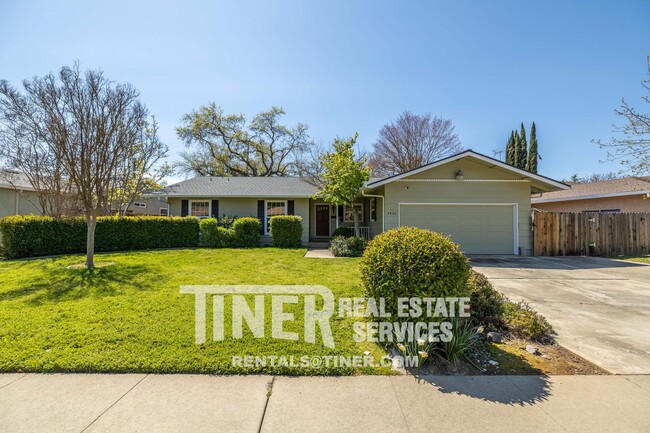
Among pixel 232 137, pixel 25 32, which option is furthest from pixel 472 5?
pixel 232 137

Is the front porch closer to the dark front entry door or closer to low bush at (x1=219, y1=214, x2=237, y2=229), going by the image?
the dark front entry door

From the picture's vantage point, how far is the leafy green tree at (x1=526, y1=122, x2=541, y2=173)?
27.9 meters

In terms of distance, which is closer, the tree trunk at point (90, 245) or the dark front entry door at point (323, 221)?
the tree trunk at point (90, 245)

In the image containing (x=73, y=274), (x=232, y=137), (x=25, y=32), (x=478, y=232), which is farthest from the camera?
(x=232, y=137)

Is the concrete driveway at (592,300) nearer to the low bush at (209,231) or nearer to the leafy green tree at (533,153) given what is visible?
the low bush at (209,231)

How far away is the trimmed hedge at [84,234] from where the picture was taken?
9275mm

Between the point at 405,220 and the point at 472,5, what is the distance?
23.4 feet

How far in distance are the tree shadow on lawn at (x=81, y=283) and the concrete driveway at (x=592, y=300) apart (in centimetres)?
709

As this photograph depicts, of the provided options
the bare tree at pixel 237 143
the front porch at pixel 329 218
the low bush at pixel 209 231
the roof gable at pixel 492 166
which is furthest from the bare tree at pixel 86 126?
the bare tree at pixel 237 143

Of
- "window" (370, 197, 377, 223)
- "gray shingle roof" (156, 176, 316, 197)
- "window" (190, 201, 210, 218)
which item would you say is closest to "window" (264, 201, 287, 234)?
"gray shingle roof" (156, 176, 316, 197)

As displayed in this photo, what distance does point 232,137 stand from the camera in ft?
87.7

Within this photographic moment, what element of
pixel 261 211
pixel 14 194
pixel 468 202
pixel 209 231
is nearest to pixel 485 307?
pixel 468 202

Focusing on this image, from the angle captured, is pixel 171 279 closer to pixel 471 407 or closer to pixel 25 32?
pixel 471 407

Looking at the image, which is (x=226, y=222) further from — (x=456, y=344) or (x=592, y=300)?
(x=592, y=300)
